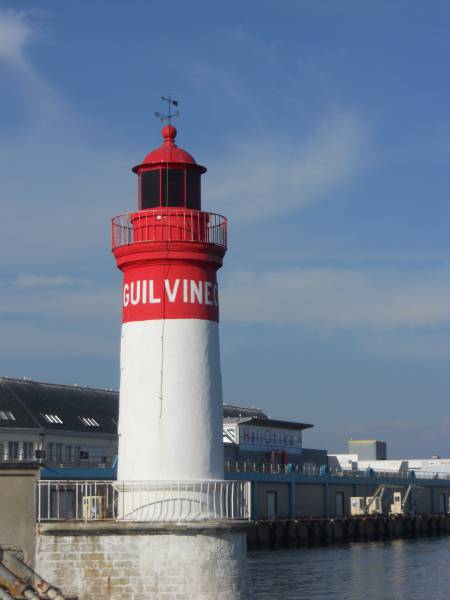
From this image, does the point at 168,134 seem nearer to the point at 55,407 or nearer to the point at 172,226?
the point at 172,226

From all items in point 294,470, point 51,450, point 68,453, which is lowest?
point 294,470

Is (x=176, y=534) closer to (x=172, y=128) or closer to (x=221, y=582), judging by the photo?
(x=221, y=582)

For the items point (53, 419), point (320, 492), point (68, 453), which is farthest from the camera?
point (320, 492)

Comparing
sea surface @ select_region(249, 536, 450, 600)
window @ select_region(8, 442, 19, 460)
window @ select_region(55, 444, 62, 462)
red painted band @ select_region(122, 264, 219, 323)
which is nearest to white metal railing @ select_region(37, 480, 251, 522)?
red painted band @ select_region(122, 264, 219, 323)

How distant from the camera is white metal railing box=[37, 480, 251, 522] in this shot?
2488cm

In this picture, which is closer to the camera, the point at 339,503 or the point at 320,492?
the point at 320,492

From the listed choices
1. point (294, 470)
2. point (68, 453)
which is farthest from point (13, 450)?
point (294, 470)

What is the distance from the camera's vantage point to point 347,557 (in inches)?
2633

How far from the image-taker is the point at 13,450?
8588cm

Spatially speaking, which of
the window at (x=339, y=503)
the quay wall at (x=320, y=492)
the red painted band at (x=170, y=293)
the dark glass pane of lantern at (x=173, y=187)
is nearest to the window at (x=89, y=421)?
the quay wall at (x=320, y=492)

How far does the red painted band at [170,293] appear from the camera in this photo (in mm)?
25469

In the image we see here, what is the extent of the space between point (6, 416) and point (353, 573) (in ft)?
129

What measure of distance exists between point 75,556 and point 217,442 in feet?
13.1

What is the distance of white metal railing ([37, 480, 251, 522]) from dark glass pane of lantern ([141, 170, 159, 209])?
244 inches
